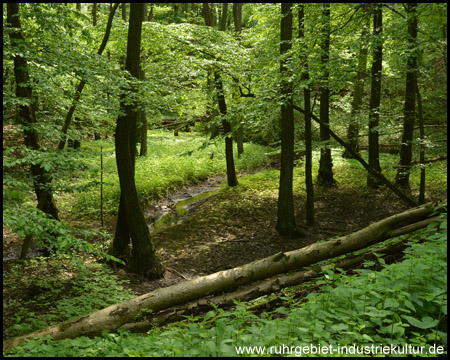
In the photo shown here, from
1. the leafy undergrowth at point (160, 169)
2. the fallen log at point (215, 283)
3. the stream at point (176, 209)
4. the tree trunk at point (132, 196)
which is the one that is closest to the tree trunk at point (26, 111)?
the leafy undergrowth at point (160, 169)

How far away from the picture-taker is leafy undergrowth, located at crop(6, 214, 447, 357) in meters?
3.04

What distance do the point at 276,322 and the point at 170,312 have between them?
7.61ft

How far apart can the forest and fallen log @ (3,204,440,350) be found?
1.0 inches

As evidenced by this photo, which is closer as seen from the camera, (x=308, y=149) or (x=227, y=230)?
(x=308, y=149)

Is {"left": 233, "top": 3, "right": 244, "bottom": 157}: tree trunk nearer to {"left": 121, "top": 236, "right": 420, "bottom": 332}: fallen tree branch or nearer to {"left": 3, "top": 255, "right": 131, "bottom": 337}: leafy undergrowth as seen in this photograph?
{"left": 3, "top": 255, "right": 131, "bottom": 337}: leafy undergrowth

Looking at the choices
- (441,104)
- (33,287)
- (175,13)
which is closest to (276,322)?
(33,287)

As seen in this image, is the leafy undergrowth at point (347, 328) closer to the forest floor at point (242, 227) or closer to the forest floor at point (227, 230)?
the forest floor at point (227, 230)

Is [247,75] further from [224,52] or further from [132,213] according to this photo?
[132,213]

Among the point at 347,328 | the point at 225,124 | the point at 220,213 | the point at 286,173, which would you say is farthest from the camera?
the point at 225,124

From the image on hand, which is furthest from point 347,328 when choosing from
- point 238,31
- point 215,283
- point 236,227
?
point 238,31

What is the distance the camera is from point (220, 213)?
12.8 meters

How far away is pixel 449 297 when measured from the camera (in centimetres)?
325

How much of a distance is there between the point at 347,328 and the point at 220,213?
31.6ft

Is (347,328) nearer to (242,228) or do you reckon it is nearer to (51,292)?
(51,292)
